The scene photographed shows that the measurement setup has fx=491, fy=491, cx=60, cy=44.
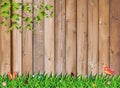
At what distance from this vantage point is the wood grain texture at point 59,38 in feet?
20.4

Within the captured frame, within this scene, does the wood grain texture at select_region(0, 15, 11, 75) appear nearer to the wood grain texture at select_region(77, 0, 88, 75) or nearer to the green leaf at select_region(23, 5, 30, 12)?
the green leaf at select_region(23, 5, 30, 12)

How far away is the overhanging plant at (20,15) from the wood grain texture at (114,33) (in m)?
0.83

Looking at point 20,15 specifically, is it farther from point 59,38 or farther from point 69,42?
point 69,42

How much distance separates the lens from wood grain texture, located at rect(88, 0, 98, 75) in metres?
6.36

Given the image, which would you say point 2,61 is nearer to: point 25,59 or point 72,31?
point 25,59

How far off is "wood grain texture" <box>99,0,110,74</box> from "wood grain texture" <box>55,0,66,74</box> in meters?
0.51

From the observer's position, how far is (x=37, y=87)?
5.70 meters

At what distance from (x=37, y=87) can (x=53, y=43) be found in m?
0.74

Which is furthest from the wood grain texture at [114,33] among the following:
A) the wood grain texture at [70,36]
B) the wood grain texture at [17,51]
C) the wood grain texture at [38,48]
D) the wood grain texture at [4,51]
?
the wood grain texture at [4,51]

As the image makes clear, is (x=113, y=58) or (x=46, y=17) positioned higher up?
(x=46, y=17)

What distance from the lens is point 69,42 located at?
626cm

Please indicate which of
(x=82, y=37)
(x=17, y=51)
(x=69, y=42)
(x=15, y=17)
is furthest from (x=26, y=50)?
Answer: (x=82, y=37)

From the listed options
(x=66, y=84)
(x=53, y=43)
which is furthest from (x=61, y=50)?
(x=66, y=84)

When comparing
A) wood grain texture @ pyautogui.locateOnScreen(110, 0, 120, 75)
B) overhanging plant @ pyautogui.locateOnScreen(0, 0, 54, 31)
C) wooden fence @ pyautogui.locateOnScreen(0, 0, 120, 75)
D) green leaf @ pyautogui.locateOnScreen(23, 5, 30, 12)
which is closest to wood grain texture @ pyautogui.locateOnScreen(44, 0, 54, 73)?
wooden fence @ pyautogui.locateOnScreen(0, 0, 120, 75)
